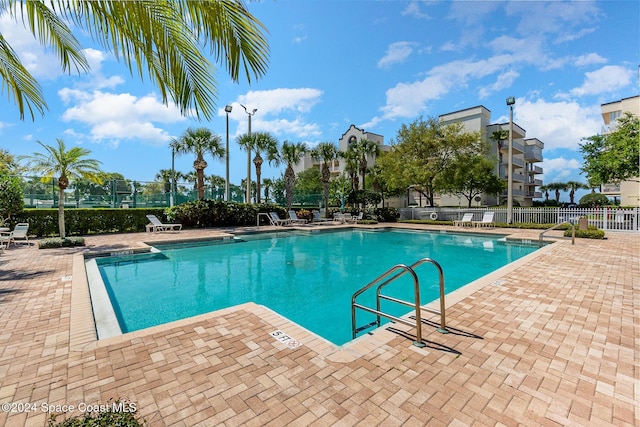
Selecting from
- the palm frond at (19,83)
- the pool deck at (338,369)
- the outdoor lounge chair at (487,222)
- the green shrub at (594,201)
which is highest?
the palm frond at (19,83)

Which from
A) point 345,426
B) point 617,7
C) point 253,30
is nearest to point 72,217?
point 253,30

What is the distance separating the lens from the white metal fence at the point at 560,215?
14062 mm

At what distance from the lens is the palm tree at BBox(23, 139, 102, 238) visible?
1044 cm

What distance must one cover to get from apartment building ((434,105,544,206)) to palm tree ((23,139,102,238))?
3245cm

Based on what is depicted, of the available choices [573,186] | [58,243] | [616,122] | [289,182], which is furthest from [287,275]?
[573,186]

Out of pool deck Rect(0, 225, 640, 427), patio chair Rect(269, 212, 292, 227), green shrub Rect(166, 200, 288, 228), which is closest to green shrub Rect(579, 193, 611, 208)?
patio chair Rect(269, 212, 292, 227)

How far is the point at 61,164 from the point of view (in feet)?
34.8

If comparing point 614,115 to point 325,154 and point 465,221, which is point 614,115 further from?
point 325,154

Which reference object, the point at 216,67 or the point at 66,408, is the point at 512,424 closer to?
the point at 66,408

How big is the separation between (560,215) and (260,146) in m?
19.1

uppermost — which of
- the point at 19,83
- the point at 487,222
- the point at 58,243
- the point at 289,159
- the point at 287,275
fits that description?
the point at 289,159

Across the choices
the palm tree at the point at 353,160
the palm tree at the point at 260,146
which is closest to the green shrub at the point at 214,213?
the palm tree at the point at 260,146

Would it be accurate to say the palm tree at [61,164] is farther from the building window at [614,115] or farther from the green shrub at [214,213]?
the building window at [614,115]

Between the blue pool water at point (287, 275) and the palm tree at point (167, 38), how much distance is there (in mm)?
3724
